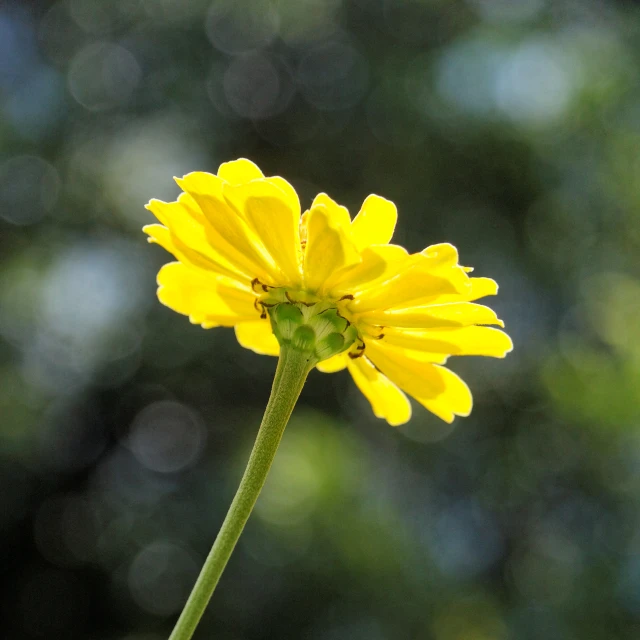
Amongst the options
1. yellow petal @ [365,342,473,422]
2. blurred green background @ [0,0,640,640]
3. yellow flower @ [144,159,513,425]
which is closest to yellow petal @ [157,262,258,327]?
yellow flower @ [144,159,513,425]

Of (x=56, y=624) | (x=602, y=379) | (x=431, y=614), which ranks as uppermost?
(x=602, y=379)

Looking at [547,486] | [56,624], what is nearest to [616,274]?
[547,486]

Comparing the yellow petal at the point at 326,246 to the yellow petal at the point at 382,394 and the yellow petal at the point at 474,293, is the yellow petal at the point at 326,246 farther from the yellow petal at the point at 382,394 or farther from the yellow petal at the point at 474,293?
the yellow petal at the point at 382,394

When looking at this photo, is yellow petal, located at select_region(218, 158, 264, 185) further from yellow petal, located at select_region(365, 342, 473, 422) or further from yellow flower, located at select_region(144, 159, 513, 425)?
yellow petal, located at select_region(365, 342, 473, 422)

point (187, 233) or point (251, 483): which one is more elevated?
point (187, 233)

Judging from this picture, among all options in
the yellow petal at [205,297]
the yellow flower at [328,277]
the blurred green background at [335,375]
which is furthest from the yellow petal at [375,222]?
the blurred green background at [335,375]

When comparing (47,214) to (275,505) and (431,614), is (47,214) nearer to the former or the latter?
(275,505)

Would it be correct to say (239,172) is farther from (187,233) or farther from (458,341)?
(458,341)

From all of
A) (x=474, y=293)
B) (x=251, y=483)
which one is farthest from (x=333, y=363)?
(x=251, y=483)
